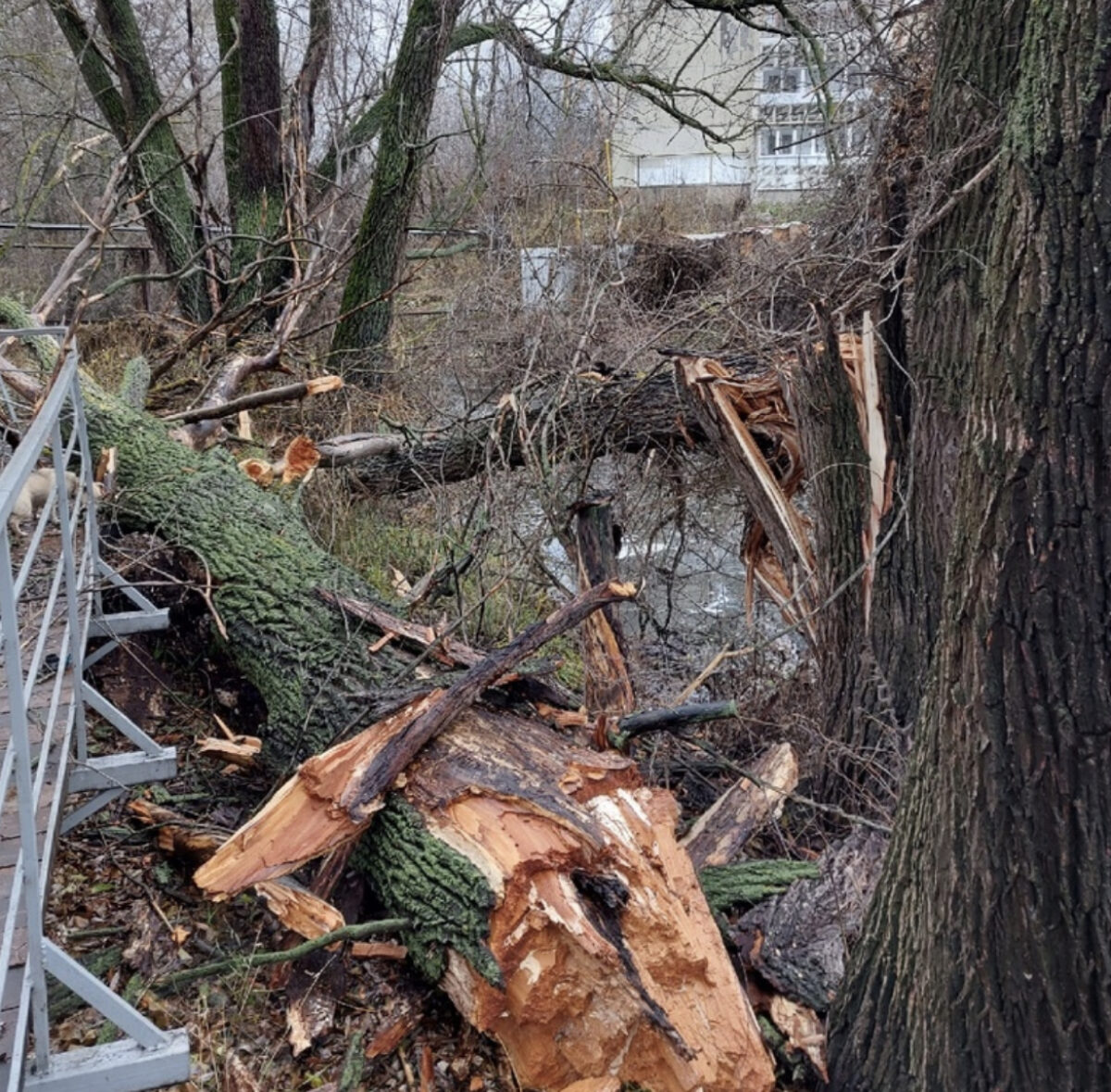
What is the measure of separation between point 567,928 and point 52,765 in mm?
1536

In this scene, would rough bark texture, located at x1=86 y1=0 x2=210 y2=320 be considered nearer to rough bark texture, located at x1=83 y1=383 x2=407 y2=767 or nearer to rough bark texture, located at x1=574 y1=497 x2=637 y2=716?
rough bark texture, located at x1=83 y1=383 x2=407 y2=767

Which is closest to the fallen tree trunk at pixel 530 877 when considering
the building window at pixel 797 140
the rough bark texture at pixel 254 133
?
the building window at pixel 797 140

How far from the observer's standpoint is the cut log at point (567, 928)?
242cm

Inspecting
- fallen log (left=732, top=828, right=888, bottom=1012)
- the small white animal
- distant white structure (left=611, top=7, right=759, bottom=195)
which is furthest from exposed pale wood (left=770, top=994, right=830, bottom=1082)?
distant white structure (left=611, top=7, right=759, bottom=195)

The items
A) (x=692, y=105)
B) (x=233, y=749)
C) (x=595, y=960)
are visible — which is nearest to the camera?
(x=595, y=960)

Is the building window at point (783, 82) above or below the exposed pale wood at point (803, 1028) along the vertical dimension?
above

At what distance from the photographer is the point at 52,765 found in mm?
2811

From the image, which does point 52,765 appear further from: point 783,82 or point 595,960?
point 783,82

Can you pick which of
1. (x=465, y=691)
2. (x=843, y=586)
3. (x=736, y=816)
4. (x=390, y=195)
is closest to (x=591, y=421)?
(x=843, y=586)

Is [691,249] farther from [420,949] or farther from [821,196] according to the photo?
[420,949]

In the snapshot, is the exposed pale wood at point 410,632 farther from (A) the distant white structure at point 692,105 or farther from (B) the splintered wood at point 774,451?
(A) the distant white structure at point 692,105

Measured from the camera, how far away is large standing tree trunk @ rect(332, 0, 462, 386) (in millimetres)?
7957

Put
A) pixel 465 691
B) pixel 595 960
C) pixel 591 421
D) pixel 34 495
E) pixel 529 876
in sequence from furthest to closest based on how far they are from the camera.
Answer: pixel 591 421, pixel 34 495, pixel 465 691, pixel 529 876, pixel 595 960

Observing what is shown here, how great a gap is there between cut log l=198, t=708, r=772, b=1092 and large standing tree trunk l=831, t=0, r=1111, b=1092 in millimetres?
483
